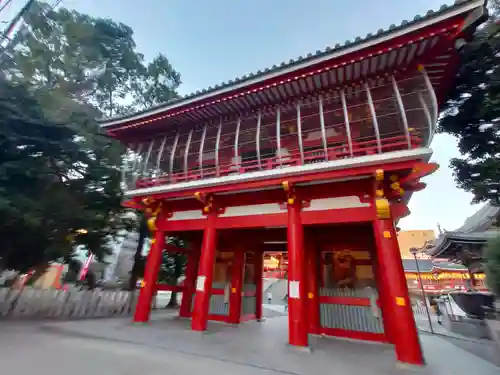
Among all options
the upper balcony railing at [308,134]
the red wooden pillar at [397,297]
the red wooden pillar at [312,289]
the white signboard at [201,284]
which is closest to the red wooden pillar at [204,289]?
the white signboard at [201,284]

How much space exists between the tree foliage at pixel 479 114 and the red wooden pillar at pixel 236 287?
8198mm

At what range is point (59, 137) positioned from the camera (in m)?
10.3

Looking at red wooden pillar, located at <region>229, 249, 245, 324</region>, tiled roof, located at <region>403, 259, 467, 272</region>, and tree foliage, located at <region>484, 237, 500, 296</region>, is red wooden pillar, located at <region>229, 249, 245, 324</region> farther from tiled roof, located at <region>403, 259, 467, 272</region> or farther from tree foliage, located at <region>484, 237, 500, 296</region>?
tiled roof, located at <region>403, 259, 467, 272</region>

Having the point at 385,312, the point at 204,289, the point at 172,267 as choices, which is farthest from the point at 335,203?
the point at 172,267

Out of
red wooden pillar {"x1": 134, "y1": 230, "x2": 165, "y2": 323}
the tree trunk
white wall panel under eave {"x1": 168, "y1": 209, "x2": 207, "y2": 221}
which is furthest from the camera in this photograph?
the tree trunk

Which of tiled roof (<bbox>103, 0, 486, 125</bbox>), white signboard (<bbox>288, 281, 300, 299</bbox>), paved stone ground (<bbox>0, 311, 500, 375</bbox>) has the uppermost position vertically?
tiled roof (<bbox>103, 0, 486, 125</bbox>)

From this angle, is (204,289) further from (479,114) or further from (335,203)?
(479,114)

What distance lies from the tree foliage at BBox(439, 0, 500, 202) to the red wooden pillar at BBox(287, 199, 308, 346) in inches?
209

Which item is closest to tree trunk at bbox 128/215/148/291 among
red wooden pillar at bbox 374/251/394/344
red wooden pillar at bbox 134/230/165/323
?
red wooden pillar at bbox 134/230/165/323

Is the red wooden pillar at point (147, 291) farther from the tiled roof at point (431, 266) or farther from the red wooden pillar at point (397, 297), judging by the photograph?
the tiled roof at point (431, 266)

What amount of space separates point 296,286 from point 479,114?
24.2 ft

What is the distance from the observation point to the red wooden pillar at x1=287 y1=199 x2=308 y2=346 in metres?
6.36

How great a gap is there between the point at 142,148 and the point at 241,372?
8744 millimetres

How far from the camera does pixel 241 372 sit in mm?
4691
